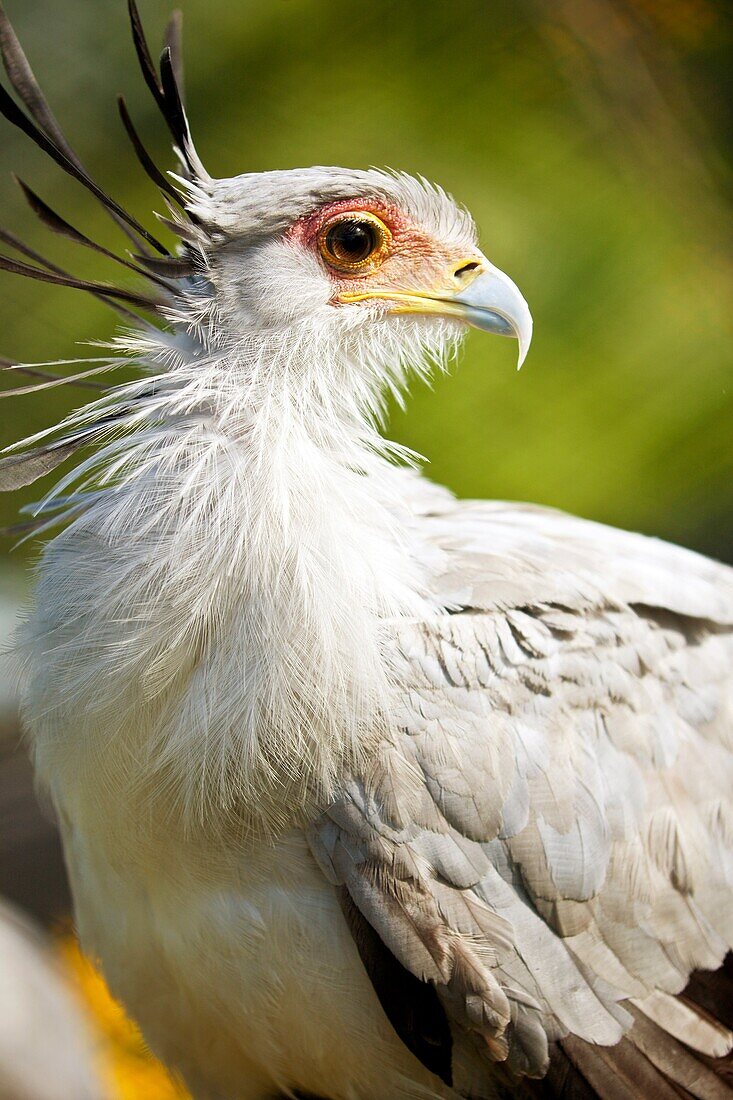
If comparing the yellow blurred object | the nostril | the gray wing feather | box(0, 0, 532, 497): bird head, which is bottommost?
the yellow blurred object

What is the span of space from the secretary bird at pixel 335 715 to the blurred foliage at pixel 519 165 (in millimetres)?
650

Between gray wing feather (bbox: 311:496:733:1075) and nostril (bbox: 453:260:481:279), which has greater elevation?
nostril (bbox: 453:260:481:279)

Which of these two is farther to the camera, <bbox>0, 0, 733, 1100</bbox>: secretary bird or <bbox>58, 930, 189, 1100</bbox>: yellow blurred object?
<bbox>58, 930, 189, 1100</bbox>: yellow blurred object

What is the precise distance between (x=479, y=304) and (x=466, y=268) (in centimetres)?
7

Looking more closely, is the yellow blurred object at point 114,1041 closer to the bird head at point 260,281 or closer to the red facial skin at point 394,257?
the bird head at point 260,281

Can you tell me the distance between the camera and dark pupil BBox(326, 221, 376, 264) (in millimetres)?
1363

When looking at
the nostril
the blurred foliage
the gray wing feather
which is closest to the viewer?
the gray wing feather

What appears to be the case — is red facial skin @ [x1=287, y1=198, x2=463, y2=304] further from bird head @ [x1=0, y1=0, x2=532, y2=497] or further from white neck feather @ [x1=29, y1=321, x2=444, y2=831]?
white neck feather @ [x1=29, y1=321, x2=444, y2=831]

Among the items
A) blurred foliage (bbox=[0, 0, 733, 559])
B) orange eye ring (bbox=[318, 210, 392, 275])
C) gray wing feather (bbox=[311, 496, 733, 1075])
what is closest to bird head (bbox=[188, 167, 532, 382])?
orange eye ring (bbox=[318, 210, 392, 275])

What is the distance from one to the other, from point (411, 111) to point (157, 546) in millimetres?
1601

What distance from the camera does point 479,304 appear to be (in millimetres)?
1438

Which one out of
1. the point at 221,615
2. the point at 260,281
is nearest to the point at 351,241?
the point at 260,281

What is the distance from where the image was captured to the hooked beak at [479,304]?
142 cm

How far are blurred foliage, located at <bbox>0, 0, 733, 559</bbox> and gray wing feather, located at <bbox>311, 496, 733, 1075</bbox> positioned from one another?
2.55 ft
